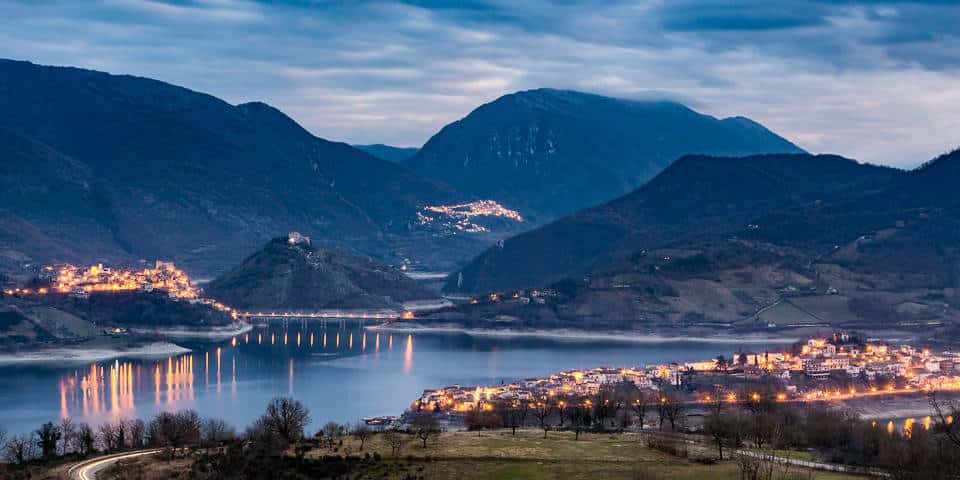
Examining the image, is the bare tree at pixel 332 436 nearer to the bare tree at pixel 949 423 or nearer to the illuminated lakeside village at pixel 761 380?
the bare tree at pixel 949 423

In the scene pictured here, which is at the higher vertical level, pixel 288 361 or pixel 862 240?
pixel 862 240

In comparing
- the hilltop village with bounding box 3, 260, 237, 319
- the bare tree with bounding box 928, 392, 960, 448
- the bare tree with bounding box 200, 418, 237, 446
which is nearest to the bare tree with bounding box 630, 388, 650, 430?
the bare tree with bounding box 928, 392, 960, 448

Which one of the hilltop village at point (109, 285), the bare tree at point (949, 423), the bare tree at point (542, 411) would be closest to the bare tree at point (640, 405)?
the bare tree at point (542, 411)

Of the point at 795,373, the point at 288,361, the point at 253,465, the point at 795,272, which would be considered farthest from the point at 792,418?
the point at 795,272

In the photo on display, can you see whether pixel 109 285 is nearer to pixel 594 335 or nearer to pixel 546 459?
pixel 594 335

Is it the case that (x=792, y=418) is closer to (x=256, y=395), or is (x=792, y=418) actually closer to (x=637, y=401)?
(x=637, y=401)

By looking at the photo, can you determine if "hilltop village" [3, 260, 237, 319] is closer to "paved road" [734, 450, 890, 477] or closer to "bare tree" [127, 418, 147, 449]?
"bare tree" [127, 418, 147, 449]

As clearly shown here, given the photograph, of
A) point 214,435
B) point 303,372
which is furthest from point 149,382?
point 214,435
